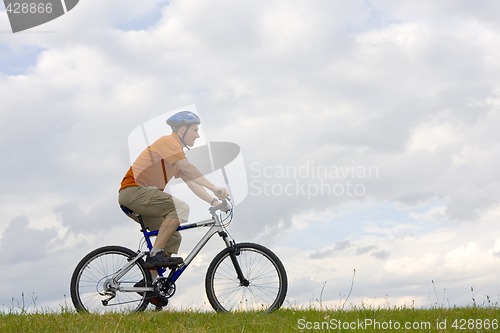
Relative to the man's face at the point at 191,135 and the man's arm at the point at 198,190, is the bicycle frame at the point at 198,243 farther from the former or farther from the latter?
the man's face at the point at 191,135

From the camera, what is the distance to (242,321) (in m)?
8.34

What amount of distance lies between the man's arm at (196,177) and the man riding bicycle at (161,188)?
0.02 meters

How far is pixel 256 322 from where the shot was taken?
27.2ft

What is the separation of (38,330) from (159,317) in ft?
5.58

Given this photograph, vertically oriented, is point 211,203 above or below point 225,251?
above

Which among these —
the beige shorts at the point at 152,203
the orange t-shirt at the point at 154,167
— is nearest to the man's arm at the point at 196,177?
the orange t-shirt at the point at 154,167

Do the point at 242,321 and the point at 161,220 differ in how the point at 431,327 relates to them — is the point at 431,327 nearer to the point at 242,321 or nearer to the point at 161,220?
the point at 242,321

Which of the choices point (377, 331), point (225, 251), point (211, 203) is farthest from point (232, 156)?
point (377, 331)

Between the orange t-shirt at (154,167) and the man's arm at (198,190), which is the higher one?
the orange t-shirt at (154,167)

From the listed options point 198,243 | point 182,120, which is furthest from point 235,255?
point 182,120

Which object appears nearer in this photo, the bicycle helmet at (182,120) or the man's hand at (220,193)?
the man's hand at (220,193)

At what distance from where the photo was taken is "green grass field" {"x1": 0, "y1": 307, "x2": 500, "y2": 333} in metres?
8.12

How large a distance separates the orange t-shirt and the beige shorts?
113mm

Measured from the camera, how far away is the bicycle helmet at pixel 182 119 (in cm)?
907
